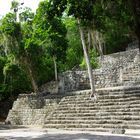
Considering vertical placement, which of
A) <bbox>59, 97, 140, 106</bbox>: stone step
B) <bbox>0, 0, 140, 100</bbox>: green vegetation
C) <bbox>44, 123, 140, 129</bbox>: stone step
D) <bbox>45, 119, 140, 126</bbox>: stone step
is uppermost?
<bbox>0, 0, 140, 100</bbox>: green vegetation

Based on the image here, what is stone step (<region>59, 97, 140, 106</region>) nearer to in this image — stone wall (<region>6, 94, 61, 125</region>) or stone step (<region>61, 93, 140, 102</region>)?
stone step (<region>61, 93, 140, 102</region>)

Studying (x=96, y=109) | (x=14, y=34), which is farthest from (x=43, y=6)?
(x=96, y=109)

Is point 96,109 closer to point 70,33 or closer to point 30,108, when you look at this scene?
point 30,108

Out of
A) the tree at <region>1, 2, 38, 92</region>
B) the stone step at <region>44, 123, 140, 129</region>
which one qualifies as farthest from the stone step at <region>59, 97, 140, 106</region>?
the tree at <region>1, 2, 38, 92</region>

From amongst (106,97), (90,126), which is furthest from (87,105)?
(90,126)

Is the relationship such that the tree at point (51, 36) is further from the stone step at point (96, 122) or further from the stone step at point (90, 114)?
the stone step at point (96, 122)

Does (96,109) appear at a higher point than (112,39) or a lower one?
lower

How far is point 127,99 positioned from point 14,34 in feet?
32.3

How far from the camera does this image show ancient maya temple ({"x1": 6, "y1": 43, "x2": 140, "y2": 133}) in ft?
50.9

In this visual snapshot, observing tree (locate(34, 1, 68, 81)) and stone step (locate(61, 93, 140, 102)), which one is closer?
stone step (locate(61, 93, 140, 102))

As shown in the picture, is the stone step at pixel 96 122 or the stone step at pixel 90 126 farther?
the stone step at pixel 96 122

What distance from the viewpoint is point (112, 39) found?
39.9 meters

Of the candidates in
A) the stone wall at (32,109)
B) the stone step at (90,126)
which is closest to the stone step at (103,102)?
the stone wall at (32,109)

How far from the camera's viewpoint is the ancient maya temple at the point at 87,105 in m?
15.5
